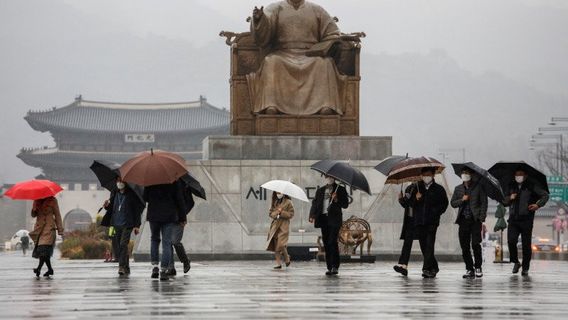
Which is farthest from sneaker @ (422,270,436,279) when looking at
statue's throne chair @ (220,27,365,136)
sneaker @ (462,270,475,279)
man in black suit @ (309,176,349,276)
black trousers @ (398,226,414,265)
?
statue's throne chair @ (220,27,365,136)

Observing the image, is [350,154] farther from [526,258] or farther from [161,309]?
[161,309]

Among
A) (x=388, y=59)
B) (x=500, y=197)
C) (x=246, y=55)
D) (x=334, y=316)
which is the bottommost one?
(x=334, y=316)

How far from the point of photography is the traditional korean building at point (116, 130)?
273ft

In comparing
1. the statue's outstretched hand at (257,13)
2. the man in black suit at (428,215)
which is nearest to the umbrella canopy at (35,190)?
the man in black suit at (428,215)

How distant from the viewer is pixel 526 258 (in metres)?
16.3

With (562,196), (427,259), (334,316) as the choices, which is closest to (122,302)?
(334,316)

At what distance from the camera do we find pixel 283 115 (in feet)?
76.2

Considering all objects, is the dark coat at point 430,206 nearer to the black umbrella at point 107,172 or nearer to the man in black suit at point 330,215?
the man in black suit at point 330,215

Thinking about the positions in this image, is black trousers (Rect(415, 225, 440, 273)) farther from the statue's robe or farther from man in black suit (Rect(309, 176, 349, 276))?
the statue's robe

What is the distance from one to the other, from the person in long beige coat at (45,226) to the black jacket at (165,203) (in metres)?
1.68

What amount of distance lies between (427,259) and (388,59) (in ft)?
391

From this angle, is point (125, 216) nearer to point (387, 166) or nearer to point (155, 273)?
point (155, 273)

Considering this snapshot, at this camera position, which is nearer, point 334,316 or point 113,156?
point 334,316

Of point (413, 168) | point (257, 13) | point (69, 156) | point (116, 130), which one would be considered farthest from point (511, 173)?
point (69, 156)
